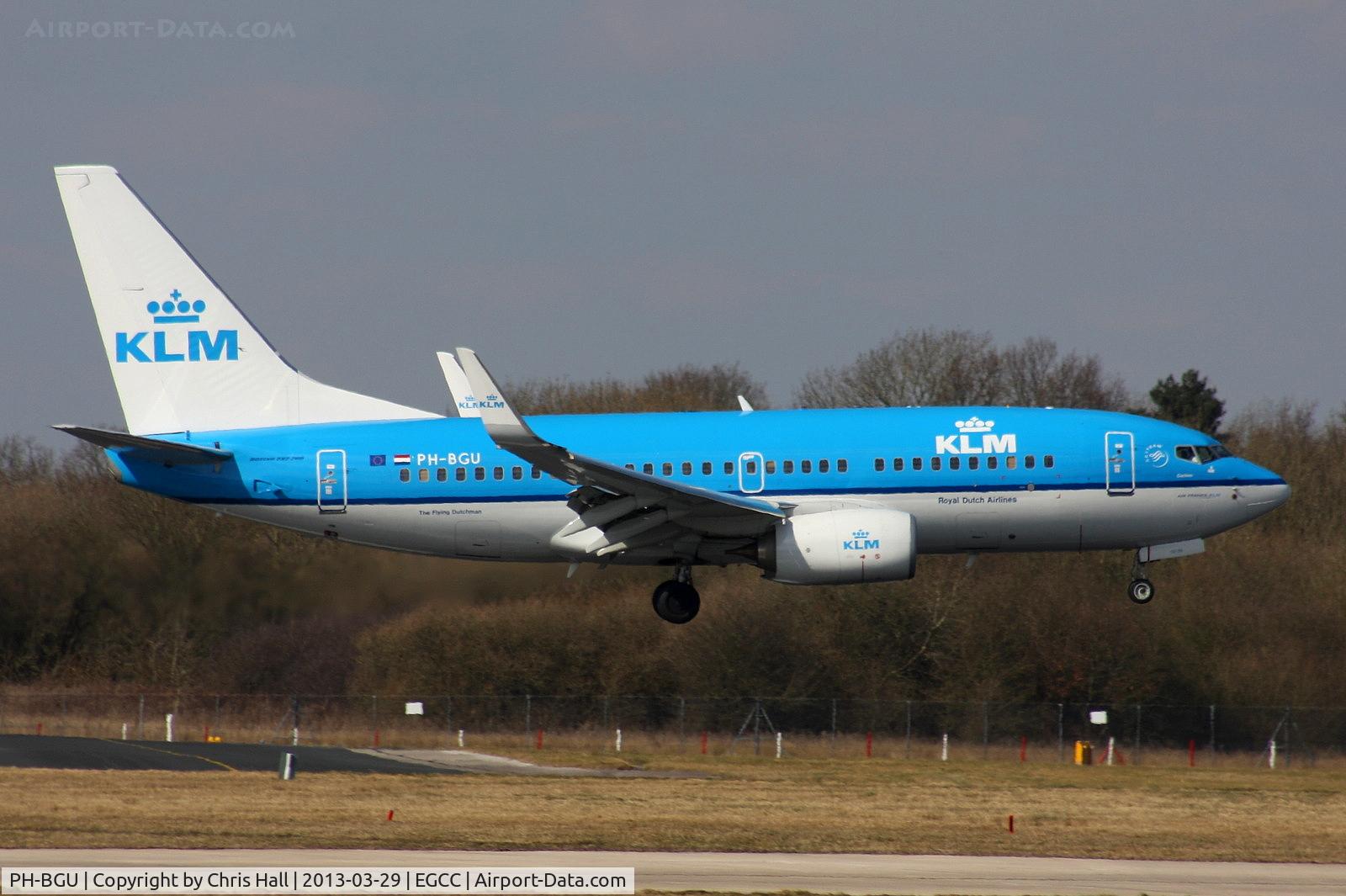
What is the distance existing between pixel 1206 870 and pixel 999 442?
10937mm

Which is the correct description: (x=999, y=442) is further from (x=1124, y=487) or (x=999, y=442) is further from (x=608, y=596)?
(x=608, y=596)

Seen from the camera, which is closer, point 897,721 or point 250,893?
point 250,893

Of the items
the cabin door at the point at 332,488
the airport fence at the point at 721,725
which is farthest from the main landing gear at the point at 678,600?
the airport fence at the point at 721,725

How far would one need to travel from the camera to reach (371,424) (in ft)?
116

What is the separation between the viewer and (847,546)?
3241cm

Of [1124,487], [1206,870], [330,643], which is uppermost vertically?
[1124,487]

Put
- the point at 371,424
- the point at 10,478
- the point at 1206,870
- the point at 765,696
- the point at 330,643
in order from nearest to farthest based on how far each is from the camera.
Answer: the point at 1206,870, the point at 371,424, the point at 330,643, the point at 10,478, the point at 765,696

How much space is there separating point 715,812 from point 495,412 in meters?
9.00

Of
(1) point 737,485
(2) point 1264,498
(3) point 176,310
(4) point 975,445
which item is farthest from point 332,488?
(2) point 1264,498

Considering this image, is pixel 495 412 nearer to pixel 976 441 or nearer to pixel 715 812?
pixel 715 812

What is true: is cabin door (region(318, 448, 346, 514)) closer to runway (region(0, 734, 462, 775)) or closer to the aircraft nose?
runway (region(0, 734, 462, 775))

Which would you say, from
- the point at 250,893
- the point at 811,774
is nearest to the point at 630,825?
the point at 250,893

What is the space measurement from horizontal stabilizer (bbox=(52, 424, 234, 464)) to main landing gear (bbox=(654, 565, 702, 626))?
31.1 feet

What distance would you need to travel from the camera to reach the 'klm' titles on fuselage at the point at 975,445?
33.6 metres
